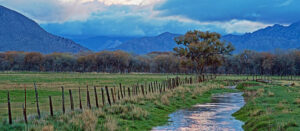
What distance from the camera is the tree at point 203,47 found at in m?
81.7

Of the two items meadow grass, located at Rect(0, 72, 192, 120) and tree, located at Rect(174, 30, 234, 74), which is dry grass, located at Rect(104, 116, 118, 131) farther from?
tree, located at Rect(174, 30, 234, 74)

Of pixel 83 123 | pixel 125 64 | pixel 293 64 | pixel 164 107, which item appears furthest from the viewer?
pixel 125 64

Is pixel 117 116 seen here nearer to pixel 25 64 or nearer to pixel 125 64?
pixel 125 64

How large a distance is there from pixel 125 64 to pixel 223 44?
90.9 metres

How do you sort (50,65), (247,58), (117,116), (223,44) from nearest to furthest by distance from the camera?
1. (117,116)
2. (223,44)
3. (247,58)
4. (50,65)

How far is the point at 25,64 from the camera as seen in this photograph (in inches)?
7013

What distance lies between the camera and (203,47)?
266 ft

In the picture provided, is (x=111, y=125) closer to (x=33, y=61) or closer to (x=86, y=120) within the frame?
(x=86, y=120)

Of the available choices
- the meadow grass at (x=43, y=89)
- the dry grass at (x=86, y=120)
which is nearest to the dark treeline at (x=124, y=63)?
the meadow grass at (x=43, y=89)

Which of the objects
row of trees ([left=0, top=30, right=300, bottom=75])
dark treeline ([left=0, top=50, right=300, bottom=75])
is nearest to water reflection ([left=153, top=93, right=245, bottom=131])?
row of trees ([left=0, top=30, right=300, bottom=75])

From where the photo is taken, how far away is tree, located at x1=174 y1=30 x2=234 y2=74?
81.7 meters

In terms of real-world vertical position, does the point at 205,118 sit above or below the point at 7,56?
below

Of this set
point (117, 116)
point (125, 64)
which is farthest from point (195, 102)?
point (125, 64)

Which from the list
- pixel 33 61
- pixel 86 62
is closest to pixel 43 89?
pixel 86 62
